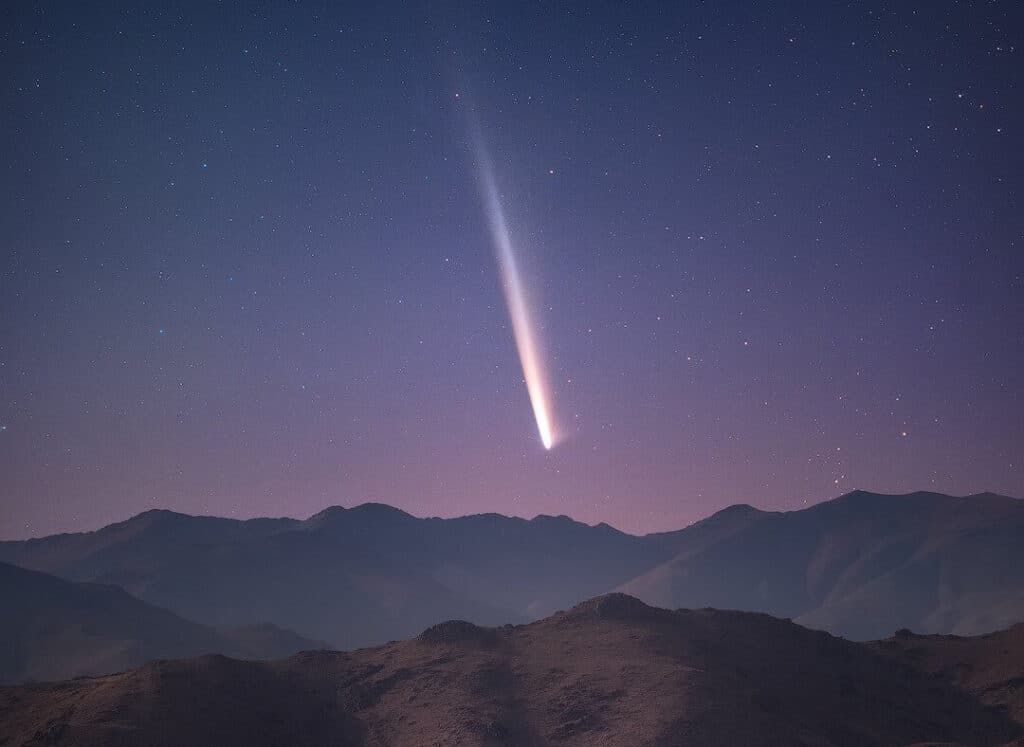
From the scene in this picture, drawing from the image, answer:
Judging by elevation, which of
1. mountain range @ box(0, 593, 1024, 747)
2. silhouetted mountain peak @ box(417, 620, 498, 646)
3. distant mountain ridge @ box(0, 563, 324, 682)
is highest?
distant mountain ridge @ box(0, 563, 324, 682)

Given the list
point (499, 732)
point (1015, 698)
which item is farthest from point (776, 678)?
point (499, 732)

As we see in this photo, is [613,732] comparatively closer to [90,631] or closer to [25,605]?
[90,631]

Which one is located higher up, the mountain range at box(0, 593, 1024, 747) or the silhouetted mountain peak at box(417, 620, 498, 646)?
the silhouetted mountain peak at box(417, 620, 498, 646)

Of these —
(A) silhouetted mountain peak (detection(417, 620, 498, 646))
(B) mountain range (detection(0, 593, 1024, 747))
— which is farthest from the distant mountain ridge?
(A) silhouetted mountain peak (detection(417, 620, 498, 646))

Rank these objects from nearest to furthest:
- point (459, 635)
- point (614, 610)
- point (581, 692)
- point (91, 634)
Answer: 1. point (581, 692)
2. point (459, 635)
3. point (614, 610)
4. point (91, 634)

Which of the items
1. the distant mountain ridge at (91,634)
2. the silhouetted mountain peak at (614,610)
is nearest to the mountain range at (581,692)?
the silhouetted mountain peak at (614,610)

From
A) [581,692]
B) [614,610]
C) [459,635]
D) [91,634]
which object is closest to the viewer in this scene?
[581,692]

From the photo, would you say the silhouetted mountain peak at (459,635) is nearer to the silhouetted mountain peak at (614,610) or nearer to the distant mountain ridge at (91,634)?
the silhouetted mountain peak at (614,610)

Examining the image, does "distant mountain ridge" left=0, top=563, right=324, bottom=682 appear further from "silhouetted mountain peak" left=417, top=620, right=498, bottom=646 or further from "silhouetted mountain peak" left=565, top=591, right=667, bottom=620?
"silhouetted mountain peak" left=565, top=591, right=667, bottom=620

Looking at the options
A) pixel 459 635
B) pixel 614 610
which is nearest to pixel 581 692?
pixel 459 635

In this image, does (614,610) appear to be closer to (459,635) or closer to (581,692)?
(459,635)
